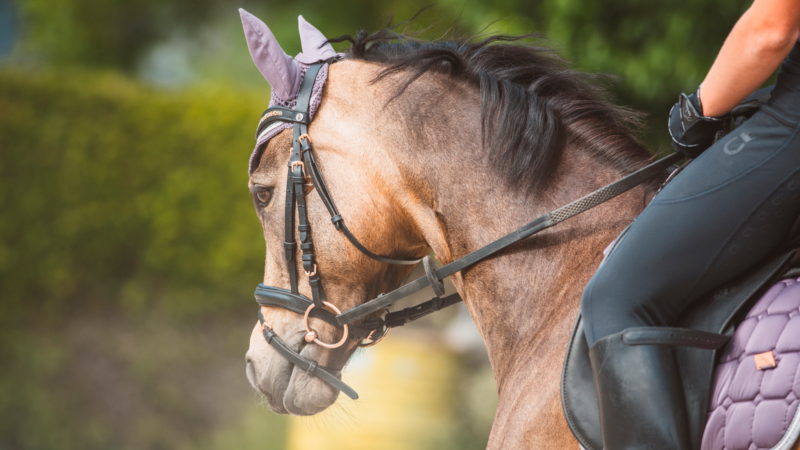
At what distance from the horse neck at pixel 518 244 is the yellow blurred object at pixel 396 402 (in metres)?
4.43

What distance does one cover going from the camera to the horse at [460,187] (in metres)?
2.43

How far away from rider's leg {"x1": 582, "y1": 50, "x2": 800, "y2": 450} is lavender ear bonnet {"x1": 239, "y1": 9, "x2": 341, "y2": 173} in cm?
122

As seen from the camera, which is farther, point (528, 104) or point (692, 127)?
point (528, 104)

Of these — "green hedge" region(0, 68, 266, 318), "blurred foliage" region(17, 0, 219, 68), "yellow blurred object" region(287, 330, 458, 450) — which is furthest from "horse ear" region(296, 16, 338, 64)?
"blurred foliage" region(17, 0, 219, 68)

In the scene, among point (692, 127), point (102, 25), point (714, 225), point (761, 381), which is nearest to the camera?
point (761, 381)

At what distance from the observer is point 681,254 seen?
1.95m

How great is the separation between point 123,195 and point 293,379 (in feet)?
23.5

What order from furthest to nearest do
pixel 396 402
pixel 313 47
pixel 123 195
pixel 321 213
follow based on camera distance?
1. pixel 123 195
2. pixel 396 402
3. pixel 313 47
4. pixel 321 213

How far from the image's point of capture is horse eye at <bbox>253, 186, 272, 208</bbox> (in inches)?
112

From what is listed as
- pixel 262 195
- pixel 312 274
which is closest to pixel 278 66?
pixel 262 195

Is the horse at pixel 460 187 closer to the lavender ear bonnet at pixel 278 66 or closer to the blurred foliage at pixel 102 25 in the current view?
the lavender ear bonnet at pixel 278 66

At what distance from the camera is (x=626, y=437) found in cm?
192

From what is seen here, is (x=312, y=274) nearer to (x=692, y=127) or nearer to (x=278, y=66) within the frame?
(x=278, y=66)

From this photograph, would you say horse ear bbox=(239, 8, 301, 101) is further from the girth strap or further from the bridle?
the girth strap
